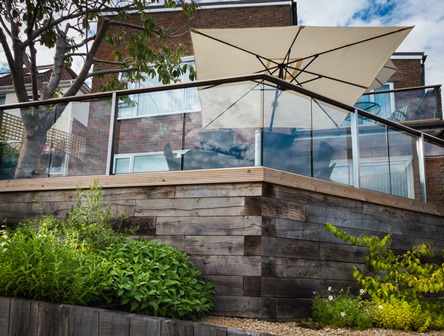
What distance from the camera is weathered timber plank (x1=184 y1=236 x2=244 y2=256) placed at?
15.6ft

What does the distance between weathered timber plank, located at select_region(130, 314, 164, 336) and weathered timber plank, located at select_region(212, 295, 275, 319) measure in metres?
1.59

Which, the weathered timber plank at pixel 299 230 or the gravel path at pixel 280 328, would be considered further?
the weathered timber plank at pixel 299 230

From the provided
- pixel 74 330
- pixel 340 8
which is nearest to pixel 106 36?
pixel 340 8

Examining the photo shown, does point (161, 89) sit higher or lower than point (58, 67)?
lower

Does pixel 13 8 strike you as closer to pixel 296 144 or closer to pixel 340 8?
pixel 296 144

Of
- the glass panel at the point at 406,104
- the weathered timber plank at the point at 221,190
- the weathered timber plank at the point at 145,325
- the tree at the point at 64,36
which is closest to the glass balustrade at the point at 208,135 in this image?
the weathered timber plank at the point at 221,190

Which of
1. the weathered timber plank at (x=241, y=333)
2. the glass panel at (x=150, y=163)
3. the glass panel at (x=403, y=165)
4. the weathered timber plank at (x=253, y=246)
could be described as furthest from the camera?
the glass panel at (x=403, y=165)

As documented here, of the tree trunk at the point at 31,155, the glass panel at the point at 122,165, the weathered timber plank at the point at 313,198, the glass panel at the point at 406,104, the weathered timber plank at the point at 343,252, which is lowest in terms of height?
the weathered timber plank at the point at 343,252

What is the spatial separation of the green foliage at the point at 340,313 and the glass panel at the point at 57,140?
3053 millimetres

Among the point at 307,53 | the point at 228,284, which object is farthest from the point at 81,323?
the point at 307,53

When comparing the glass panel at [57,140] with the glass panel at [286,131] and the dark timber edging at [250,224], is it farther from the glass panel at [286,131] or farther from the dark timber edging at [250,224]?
the glass panel at [286,131]

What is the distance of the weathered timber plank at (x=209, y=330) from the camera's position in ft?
9.84

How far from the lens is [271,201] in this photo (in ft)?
15.9

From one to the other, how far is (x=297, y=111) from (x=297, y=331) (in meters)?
2.50
